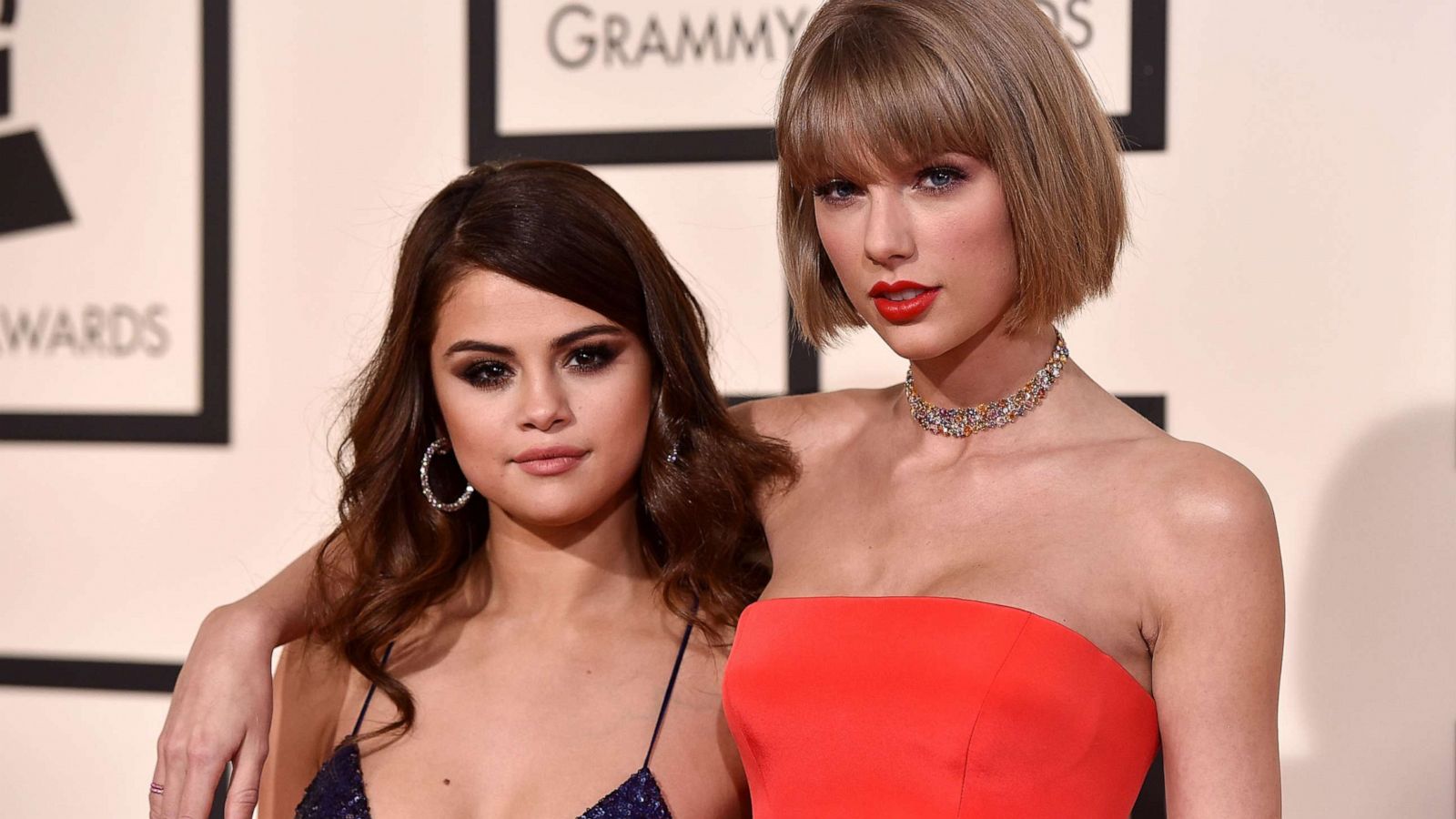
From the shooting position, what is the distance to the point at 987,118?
1.46 meters

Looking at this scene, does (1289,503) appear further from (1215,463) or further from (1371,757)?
(1215,463)

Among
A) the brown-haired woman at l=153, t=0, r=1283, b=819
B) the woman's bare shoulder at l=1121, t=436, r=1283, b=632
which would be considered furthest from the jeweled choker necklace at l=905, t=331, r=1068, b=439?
the woman's bare shoulder at l=1121, t=436, r=1283, b=632

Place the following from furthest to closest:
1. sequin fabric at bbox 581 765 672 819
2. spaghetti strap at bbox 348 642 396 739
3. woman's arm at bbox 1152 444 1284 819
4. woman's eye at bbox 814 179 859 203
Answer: spaghetti strap at bbox 348 642 396 739, sequin fabric at bbox 581 765 672 819, woman's eye at bbox 814 179 859 203, woman's arm at bbox 1152 444 1284 819

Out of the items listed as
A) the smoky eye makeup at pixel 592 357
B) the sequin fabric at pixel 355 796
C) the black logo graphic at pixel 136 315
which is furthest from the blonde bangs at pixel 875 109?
the black logo graphic at pixel 136 315

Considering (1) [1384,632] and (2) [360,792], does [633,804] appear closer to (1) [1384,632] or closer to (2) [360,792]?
(2) [360,792]

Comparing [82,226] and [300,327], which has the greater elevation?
[82,226]

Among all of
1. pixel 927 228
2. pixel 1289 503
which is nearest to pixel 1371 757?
pixel 1289 503

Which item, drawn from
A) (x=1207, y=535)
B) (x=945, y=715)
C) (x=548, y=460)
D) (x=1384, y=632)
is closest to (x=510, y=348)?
(x=548, y=460)

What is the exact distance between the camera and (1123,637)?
59.6 inches

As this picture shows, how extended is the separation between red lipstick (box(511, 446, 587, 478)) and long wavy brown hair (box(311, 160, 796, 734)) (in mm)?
152

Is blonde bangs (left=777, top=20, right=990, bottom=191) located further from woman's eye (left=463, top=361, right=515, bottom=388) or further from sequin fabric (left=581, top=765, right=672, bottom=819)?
sequin fabric (left=581, top=765, right=672, bottom=819)

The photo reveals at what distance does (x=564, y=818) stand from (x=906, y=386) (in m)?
0.68

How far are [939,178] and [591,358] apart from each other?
0.54 metres

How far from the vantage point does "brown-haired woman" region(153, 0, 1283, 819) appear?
146cm
